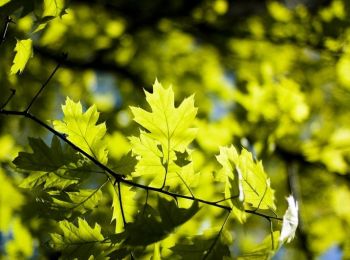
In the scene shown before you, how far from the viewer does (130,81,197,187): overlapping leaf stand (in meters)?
1.12

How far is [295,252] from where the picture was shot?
305 centimetres

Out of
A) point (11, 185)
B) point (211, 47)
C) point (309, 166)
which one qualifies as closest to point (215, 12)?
point (211, 47)

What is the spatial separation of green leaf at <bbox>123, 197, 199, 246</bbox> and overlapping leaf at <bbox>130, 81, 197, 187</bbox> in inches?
8.6

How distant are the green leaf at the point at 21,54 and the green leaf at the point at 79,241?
38 centimetres

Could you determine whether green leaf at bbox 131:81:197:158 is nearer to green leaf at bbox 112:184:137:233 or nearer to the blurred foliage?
green leaf at bbox 112:184:137:233

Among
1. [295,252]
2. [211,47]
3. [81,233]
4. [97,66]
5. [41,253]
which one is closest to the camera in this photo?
[81,233]

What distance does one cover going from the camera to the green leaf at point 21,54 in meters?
1.04

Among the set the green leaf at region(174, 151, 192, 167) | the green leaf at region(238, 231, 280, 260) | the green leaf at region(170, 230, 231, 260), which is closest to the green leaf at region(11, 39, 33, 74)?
the green leaf at region(174, 151, 192, 167)

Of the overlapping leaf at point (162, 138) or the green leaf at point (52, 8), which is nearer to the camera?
the green leaf at point (52, 8)

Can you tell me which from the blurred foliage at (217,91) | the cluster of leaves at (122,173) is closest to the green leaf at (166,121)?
the cluster of leaves at (122,173)

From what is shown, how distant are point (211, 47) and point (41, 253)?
220cm

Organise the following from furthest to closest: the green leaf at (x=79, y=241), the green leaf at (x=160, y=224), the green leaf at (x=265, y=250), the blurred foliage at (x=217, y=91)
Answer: the blurred foliage at (x=217, y=91), the green leaf at (x=79, y=241), the green leaf at (x=265, y=250), the green leaf at (x=160, y=224)

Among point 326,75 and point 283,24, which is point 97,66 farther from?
point 326,75

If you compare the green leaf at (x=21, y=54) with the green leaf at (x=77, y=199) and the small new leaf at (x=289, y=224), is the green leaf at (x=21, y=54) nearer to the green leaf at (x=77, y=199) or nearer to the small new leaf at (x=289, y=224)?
the green leaf at (x=77, y=199)
